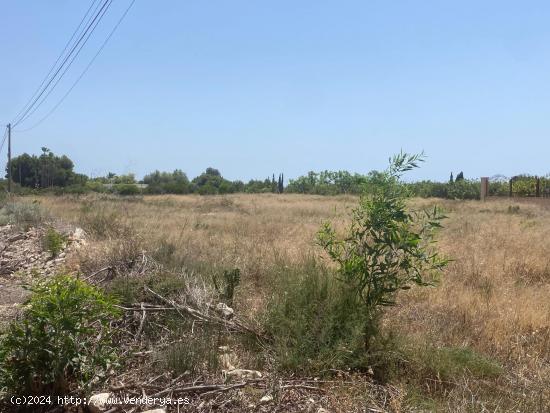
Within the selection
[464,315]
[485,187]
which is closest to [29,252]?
[464,315]

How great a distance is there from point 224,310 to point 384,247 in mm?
1883

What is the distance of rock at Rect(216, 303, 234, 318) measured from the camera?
17.9ft

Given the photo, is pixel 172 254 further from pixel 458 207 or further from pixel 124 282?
→ pixel 458 207

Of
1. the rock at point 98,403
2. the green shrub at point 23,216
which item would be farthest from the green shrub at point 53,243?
the rock at point 98,403

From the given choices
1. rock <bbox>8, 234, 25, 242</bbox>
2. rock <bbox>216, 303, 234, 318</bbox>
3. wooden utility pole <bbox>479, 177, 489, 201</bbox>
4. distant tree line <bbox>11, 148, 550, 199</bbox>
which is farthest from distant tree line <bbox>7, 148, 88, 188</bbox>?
rock <bbox>216, 303, 234, 318</bbox>

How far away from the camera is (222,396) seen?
3857 mm

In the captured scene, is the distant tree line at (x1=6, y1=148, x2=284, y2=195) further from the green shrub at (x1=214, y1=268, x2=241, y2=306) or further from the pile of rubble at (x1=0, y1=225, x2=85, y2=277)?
the green shrub at (x1=214, y1=268, x2=241, y2=306)

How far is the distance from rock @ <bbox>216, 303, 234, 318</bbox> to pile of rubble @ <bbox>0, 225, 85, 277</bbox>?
4234 millimetres

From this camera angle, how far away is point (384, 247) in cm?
461

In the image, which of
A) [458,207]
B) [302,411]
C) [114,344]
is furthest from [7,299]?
[458,207]

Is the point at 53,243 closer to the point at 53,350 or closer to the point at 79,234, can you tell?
the point at 79,234

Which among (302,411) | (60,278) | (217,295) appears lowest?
(302,411)

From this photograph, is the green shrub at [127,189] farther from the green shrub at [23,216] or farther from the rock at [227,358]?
the rock at [227,358]

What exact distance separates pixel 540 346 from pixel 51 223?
12.6m
